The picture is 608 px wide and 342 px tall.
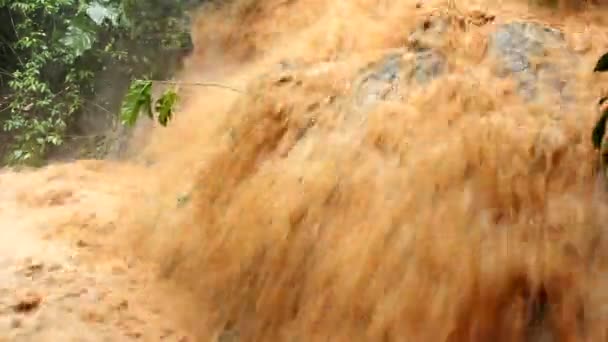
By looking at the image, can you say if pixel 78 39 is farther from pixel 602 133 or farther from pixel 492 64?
pixel 602 133

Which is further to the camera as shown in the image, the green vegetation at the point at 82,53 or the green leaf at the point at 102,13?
the green leaf at the point at 102,13

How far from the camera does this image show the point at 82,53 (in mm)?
7043

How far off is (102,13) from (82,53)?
19.0 inches

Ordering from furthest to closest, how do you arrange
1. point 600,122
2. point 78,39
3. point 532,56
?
point 78,39 → point 532,56 → point 600,122

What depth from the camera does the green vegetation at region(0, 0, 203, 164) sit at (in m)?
6.99

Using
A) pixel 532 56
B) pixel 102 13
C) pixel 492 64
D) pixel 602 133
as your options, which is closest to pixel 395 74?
pixel 492 64

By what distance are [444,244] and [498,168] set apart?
542mm

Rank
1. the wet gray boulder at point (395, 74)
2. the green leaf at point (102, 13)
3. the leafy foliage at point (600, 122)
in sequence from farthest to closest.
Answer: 1. the green leaf at point (102, 13)
2. the wet gray boulder at point (395, 74)
3. the leafy foliage at point (600, 122)

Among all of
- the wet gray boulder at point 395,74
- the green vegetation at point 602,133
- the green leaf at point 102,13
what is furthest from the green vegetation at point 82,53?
the green vegetation at point 602,133

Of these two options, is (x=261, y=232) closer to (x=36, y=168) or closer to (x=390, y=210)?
(x=390, y=210)

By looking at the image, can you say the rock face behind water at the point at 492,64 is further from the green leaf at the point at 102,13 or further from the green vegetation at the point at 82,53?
the green leaf at the point at 102,13

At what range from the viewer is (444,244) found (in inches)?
137

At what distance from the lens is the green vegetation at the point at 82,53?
22.9 ft

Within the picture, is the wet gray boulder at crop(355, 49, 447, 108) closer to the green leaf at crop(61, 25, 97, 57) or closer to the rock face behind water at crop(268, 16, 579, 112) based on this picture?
the rock face behind water at crop(268, 16, 579, 112)
